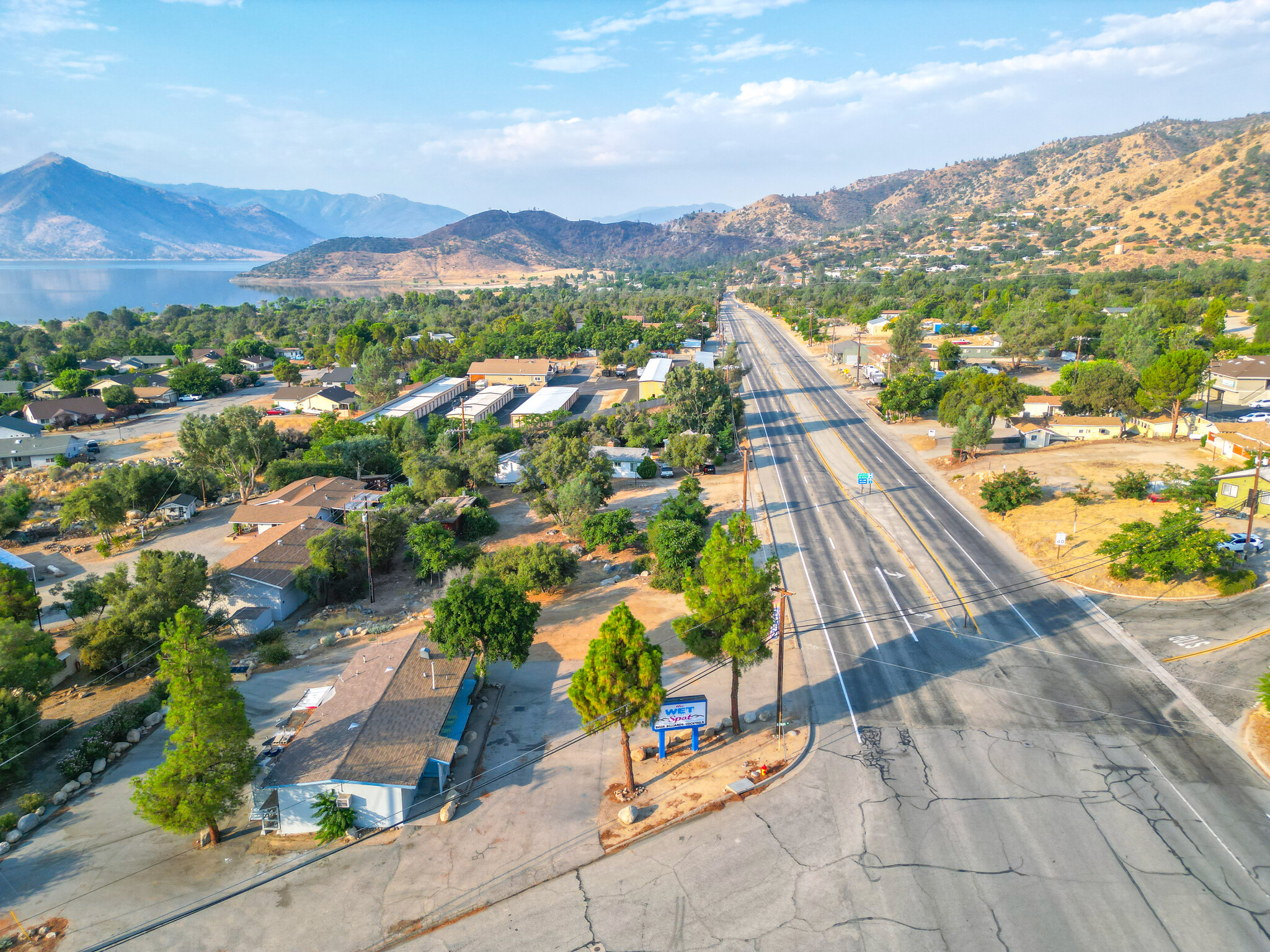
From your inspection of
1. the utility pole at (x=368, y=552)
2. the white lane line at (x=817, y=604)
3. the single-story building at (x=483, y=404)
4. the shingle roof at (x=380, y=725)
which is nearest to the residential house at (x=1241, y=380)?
the white lane line at (x=817, y=604)

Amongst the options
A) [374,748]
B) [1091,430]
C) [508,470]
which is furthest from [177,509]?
[1091,430]

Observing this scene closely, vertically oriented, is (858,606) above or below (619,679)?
below

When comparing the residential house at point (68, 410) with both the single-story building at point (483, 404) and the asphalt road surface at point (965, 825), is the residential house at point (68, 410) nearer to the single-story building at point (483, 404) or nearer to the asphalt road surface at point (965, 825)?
the single-story building at point (483, 404)

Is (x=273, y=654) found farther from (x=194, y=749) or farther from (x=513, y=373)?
(x=513, y=373)

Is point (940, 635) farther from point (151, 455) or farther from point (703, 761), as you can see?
point (151, 455)

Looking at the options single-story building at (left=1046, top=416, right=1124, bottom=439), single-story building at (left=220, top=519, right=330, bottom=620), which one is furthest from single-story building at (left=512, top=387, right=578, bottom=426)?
single-story building at (left=1046, top=416, right=1124, bottom=439)

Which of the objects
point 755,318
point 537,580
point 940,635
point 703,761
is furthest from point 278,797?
point 755,318
